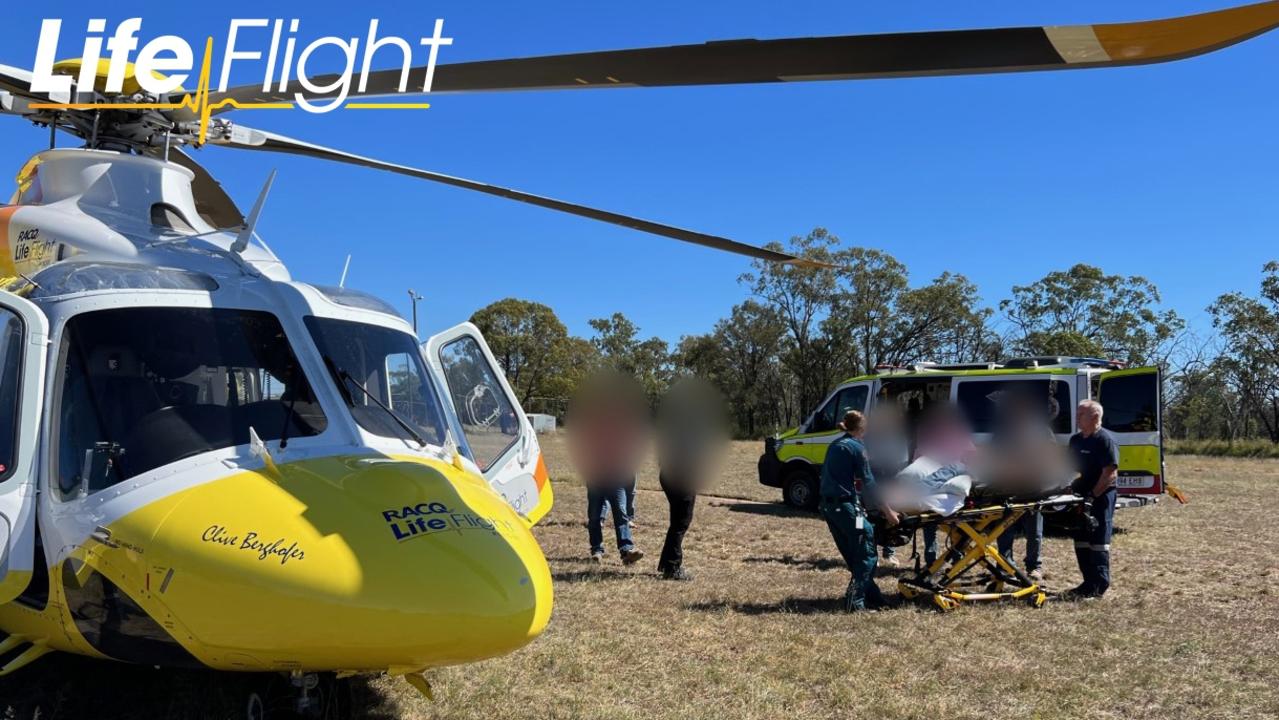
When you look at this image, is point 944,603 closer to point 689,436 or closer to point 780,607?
point 780,607

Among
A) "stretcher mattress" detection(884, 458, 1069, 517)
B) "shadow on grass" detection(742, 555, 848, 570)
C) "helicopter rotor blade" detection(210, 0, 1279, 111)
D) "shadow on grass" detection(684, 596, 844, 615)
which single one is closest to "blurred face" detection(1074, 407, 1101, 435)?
"stretcher mattress" detection(884, 458, 1069, 517)

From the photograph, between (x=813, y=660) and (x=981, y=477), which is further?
(x=981, y=477)

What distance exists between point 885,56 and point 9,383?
3965mm

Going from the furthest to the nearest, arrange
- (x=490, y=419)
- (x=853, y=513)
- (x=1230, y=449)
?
(x=1230, y=449), (x=853, y=513), (x=490, y=419)

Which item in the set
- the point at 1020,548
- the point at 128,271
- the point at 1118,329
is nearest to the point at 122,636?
the point at 128,271

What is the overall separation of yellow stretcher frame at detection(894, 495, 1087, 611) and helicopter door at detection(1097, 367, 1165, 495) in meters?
4.66

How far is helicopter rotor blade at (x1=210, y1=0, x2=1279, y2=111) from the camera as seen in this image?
7.43 feet

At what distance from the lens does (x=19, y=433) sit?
3.77 meters

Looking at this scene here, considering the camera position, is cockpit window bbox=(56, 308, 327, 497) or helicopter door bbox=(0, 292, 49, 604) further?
cockpit window bbox=(56, 308, 327, 497)

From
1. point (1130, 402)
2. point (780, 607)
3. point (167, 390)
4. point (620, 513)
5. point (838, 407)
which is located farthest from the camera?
point (838, 407)

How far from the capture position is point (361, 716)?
14.9 ft

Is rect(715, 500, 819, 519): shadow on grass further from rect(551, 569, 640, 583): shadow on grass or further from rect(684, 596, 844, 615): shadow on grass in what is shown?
rect(684, 596, 844, 615): shadow on grass

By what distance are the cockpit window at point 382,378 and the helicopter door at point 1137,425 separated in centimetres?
A: 961

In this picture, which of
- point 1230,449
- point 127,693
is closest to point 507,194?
point 127,693
